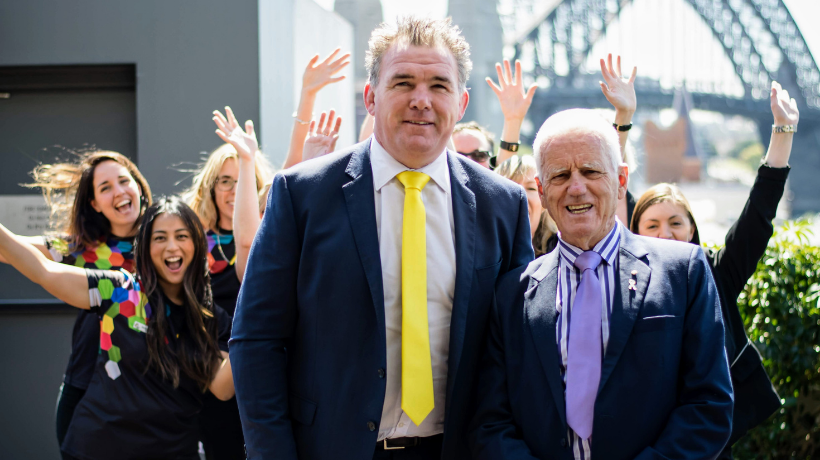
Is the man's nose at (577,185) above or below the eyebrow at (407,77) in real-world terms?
below

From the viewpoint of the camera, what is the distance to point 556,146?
5.83ft

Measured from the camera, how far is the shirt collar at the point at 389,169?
1.89 meters

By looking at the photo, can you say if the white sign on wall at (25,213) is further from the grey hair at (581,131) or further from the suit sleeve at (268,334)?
the grey hair at (581,131)

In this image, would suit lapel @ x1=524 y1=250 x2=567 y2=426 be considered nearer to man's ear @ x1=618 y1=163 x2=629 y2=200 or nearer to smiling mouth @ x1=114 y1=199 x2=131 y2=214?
man's ear @ x1=618 y1=163 x2=629 y2=200

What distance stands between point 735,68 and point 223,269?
273 feet

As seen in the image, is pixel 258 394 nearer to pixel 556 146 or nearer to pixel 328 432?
pixel 328 432

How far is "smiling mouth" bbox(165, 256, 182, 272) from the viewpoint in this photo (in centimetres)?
291

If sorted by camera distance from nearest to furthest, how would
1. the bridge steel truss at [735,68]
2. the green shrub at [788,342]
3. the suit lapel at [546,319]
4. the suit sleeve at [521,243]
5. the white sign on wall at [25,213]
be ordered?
the suit lapel at [546,319] < the suit sleeve at [521,243] < the green shrub at [788,342] < the white sign on wall at [25,213] < the bridge steel truss at [735,68]

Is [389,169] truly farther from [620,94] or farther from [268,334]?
[620,94]

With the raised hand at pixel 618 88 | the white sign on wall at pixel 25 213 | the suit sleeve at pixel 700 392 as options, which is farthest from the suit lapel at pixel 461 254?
the white sign on wall at pixel 25 213

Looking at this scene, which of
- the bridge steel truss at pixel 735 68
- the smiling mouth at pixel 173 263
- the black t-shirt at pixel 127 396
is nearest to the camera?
the black t-shirt at pixel 127 396

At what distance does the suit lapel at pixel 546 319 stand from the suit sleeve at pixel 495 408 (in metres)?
0.05


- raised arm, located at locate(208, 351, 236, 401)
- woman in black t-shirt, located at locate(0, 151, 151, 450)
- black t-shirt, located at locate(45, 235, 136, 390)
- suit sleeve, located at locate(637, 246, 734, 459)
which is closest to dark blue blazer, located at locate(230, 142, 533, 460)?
suit sleeve, located at locate(637, 246, 734, 459)

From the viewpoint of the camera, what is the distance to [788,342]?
3.95 m
